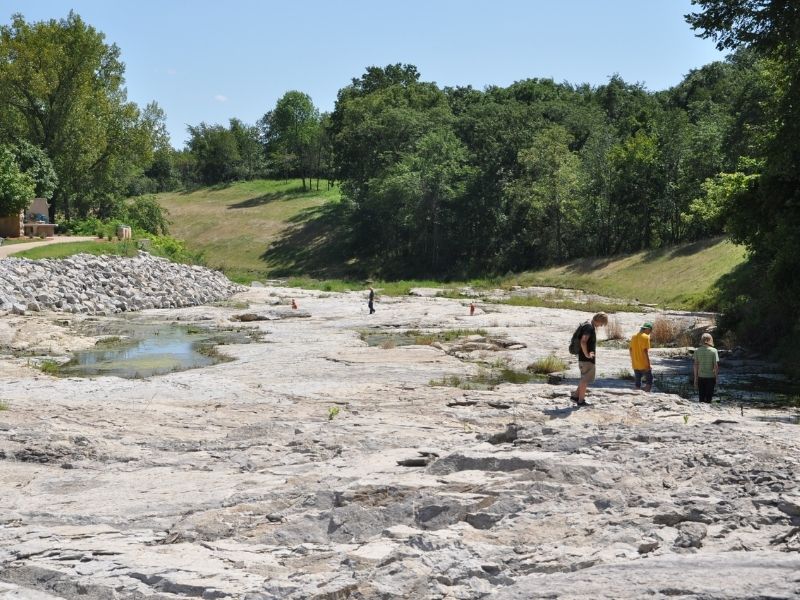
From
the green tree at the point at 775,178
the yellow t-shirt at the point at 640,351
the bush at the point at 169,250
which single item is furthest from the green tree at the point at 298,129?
the yellow t-shirt at the point at 640,351

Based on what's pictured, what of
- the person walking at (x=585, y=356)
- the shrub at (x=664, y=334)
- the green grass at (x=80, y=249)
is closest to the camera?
the person walking at (x=585, y=356)

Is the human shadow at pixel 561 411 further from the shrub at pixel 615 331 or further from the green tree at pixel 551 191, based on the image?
the green tree at pixel 551 191

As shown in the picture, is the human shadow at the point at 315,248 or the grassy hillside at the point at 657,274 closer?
the grassy hillside at the point at 657,274

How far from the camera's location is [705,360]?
20.1 m

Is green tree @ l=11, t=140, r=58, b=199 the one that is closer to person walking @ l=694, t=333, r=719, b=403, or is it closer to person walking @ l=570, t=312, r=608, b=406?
person walking @ l=570, t=312, r=608, b=406

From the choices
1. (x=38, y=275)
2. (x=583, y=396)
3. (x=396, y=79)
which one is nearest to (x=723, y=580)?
(x=583, y=396)

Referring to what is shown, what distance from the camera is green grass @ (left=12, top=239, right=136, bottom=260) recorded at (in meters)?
50.0

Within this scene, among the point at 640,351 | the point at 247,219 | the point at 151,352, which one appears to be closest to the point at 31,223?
the point at 151,352

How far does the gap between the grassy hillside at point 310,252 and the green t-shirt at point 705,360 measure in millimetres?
30547

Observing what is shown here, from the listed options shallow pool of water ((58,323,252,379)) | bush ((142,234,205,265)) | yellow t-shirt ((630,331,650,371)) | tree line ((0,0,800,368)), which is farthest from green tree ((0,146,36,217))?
yellow t-shirt ((630,331,650,371))

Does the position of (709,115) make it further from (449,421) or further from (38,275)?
(449,421)

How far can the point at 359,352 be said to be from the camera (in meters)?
30.4

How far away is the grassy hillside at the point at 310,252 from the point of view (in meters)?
58.1

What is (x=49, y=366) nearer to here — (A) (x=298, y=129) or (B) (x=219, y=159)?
(A) (x=298, y=129)
